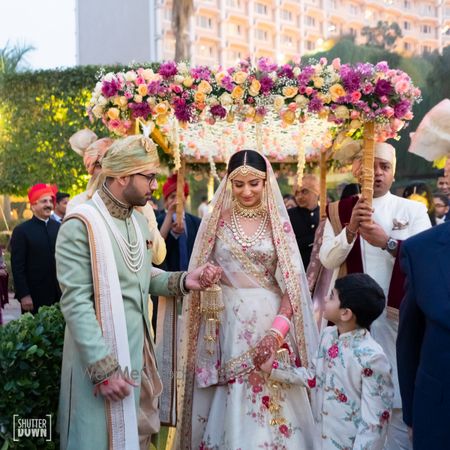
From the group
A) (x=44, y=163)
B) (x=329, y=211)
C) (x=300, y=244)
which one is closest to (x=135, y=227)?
(x=329, y=211)

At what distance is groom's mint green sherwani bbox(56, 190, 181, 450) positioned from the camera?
3.30 meters

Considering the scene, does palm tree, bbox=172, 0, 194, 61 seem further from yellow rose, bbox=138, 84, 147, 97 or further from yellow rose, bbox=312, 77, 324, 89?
yellow rose, bbox=312, 77, 324, 89

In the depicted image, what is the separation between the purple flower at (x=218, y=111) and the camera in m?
5.65

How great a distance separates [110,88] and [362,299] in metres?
2.89

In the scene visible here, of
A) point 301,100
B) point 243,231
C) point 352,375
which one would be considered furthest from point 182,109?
point 352,375

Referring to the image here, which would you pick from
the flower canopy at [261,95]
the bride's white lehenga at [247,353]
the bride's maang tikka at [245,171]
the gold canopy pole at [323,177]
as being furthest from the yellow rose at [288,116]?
the gold canopy pole at [323,177]

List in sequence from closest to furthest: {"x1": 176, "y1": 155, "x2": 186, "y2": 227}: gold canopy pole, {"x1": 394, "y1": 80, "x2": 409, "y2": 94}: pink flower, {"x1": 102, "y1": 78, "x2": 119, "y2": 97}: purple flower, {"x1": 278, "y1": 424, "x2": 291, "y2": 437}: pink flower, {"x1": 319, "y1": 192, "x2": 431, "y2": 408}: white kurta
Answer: {"x1": 278, "y1": 424, "x2": 291, "y2": 437}: pink flower
{"x1": 319, "y1": 192, "x2": 431, "y2": 408}: white kurta
{"x1": 394, "y1": 80, "x2": 409, "y2": 94}: pink flower
{"x1": 102, "y1": 78, "x2": 119, "y2": 97}: purple flower
{"x1": 176, "y1": 155, "x2": 186, "y2": 227}: gold canopy pole

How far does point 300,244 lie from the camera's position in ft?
27.0

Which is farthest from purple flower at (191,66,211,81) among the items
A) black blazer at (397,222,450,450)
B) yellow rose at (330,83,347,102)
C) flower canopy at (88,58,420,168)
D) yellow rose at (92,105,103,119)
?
black blazer at (397,222,450,450)

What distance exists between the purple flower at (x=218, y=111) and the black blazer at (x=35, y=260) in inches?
114

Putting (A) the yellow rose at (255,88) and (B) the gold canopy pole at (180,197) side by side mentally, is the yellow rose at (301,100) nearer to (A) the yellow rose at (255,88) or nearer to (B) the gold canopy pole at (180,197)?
(A) the yellow rose at (255,88)

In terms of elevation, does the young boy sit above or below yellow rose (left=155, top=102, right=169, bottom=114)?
below

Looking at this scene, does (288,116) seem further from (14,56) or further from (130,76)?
Answer: (14,56)

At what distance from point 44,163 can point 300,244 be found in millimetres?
12727
